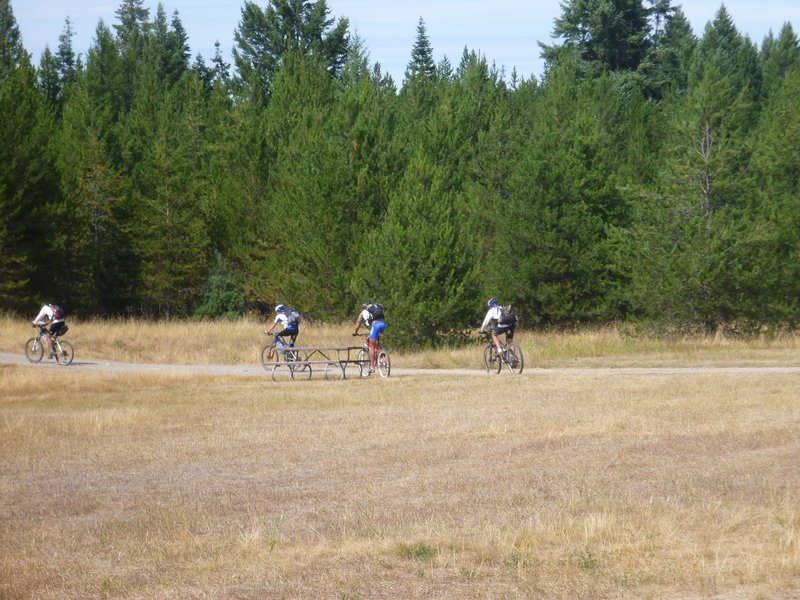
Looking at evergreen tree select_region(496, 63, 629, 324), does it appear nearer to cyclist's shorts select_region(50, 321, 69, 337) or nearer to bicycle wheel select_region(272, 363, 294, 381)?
bicycle wheel select_region(272, 363, 294, 381)

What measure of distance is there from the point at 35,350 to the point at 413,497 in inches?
970

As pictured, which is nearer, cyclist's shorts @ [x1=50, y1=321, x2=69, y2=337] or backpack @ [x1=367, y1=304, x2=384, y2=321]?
backpack @ [x1=367, y1=304, x2=384, y2=321]

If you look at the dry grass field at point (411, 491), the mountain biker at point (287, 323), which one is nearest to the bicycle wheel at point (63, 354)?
the mountain biker at point (287, 323)

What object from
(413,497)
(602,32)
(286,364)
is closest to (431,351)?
(286,364)

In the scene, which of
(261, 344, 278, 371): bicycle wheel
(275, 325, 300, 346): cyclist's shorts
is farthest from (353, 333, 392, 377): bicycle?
(261, 344, 278, 371): bicycle wheel

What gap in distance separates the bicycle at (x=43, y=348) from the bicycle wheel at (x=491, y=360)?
1310 centimetres

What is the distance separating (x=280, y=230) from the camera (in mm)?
49312

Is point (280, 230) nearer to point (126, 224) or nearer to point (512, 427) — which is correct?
point (126, 224)

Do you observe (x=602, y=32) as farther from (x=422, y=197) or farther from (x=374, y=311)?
(x=374, y=311)

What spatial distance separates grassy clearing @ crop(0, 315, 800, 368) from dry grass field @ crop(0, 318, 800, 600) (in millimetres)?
6665

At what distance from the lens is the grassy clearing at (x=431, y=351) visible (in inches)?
1211

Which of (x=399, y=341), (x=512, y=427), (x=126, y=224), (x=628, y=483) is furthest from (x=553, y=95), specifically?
(x=628, y=483)

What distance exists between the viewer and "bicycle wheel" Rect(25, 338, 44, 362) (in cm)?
3288

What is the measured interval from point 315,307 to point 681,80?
3559 cm
